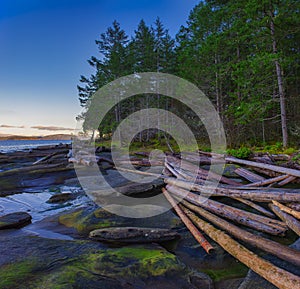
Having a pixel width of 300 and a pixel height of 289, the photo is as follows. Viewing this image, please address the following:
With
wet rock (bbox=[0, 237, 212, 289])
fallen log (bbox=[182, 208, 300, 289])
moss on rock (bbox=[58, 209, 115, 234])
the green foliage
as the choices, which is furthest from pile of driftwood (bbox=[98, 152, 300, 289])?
the green foliage

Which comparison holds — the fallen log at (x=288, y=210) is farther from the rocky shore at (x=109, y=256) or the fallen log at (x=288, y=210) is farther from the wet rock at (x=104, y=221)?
the wet rock at (x=104, y=221)

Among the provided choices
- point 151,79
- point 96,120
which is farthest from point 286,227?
point 96,120

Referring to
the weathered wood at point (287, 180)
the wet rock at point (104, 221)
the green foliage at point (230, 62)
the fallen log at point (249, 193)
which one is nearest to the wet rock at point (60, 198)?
the wet rock at point (104, 221)

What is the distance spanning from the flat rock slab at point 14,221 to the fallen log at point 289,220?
6.09m

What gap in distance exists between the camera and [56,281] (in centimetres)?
268

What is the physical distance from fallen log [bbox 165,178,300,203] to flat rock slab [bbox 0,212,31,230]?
4.70m

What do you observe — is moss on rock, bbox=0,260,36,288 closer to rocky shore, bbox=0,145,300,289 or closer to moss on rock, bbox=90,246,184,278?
rocky shore, bbox=0,145,300,289

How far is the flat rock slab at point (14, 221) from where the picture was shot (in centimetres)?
485

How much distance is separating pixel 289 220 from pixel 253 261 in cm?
178

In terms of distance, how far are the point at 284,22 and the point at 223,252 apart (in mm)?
16470

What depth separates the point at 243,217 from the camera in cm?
453

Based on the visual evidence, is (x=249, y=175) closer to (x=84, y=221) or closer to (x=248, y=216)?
(x=248, y=216)

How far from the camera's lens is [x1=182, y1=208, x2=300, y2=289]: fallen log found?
248 centimetres

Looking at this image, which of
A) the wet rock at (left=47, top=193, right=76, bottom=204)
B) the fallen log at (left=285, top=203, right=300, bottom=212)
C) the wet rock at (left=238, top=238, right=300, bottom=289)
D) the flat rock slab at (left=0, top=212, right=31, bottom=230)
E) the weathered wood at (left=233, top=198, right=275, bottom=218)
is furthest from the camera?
the wet rock at (left=47, top=193, right=76, bottom=204)
